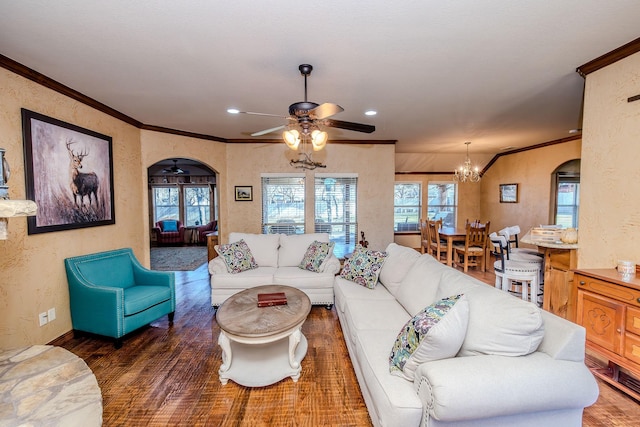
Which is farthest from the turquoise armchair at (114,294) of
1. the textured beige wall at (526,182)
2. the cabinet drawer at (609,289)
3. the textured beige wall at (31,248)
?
the textured beige wall at (526,182)

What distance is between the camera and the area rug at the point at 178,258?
5984mm

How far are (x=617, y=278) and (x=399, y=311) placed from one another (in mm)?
1568

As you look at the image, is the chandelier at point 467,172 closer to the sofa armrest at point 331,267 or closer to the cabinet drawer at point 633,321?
the sofa armrest at point 331,267

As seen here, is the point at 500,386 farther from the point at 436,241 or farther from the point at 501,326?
the point at 436,241

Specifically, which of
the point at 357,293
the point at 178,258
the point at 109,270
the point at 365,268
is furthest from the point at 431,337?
the point at 178,258

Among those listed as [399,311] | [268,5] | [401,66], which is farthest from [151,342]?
[401,66]

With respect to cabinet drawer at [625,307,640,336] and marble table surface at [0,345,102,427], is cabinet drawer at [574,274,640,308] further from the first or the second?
marble table surface at [0,345,102,427]

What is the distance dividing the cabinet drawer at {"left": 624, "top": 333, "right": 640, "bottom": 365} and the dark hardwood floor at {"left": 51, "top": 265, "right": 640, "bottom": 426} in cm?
33

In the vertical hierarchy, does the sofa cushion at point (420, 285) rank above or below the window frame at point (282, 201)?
below

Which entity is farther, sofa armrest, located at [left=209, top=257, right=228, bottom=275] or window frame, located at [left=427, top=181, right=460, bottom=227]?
window frame, located at [left=427, top=181, right=460, bottom=227]

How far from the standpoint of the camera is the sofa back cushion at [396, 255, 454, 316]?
216cm

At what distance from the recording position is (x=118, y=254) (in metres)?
3.30

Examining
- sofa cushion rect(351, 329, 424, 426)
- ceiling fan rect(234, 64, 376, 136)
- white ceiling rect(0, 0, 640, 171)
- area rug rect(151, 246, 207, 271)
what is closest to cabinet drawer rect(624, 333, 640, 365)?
sofa cushion rect(351, 329, 424, 426)

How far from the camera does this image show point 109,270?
312 cm
